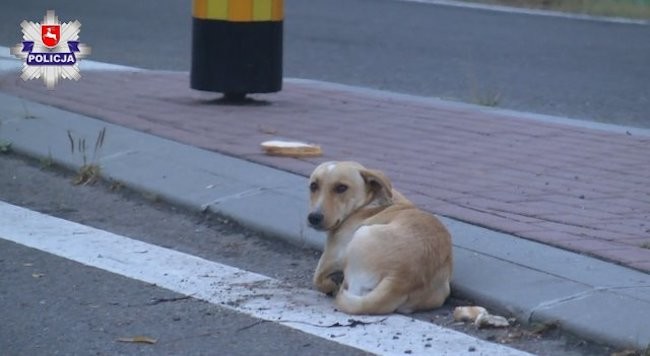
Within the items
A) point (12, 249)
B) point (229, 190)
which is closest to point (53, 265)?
point (12, 249)

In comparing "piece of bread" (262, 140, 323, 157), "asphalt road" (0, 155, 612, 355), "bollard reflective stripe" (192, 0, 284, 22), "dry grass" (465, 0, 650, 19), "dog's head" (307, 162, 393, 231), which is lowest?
"asphalt road" (0, 155, 612, 355)

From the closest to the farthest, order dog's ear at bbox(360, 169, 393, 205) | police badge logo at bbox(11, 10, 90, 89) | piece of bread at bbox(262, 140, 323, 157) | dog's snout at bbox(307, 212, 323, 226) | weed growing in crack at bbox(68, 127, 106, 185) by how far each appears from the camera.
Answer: dog's snout at bbox(307, 212, 323, 226), dog's ear at bbox(360, 169, 393, 205), weed growing in crack at bbox(68, 127, 106, 185), piece of bread at bbox(262, 140, 323, 157), police badge logo at bbox(11, 10, 90, 89)

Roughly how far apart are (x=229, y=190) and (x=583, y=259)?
7.68ft

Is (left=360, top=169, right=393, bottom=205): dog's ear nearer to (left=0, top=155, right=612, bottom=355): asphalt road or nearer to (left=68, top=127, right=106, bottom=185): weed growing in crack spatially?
(left=0, top=155, right=612, bottom=355): asphalt road

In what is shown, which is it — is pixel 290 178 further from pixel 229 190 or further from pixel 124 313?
pixel 124 313

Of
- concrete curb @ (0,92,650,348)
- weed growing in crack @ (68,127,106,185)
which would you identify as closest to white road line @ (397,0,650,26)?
concrete curb @ (0,92,650,348)

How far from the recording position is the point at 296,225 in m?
7.34

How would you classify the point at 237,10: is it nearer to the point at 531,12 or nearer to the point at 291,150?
the point at 291,150

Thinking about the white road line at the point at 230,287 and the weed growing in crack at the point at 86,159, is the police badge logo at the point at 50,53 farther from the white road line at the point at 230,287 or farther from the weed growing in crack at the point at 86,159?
the white road line at the point at 230,287

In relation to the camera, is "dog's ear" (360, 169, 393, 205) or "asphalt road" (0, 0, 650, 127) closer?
"dog's ear" (360, 169, 393, 205)

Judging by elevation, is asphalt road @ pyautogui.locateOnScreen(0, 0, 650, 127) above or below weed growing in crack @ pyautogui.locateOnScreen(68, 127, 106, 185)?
below

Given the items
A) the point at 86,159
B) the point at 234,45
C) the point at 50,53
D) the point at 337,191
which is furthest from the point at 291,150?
the point at 50,53

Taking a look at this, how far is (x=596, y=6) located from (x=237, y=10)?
14468 millimetres

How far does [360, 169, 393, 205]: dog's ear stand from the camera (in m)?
6.36
